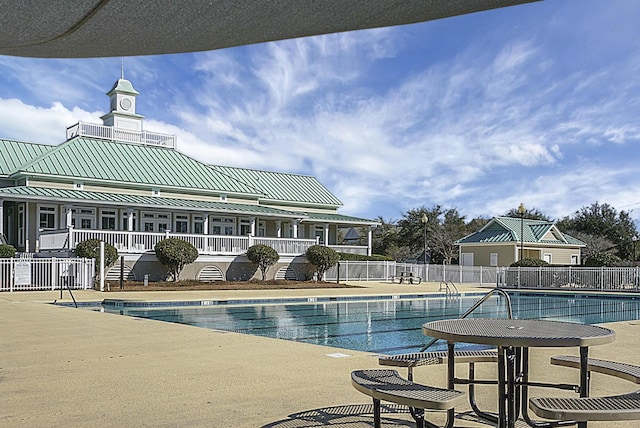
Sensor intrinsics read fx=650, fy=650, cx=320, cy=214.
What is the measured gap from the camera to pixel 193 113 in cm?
3622

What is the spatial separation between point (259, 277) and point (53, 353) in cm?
2440

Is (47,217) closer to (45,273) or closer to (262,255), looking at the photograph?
(45,273)

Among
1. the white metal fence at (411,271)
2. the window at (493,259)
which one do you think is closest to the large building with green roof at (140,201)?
the white metal fence at (411,271)

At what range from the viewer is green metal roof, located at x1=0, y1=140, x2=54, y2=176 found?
35.0 meters

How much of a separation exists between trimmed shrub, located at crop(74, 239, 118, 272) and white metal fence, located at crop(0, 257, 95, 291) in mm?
633

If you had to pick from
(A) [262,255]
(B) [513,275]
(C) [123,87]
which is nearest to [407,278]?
(B) [513,275]

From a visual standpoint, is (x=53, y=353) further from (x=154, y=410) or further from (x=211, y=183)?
(x=211, y=183)

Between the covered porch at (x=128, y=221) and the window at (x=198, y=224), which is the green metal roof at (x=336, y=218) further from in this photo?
the window at (x=198, y=224)

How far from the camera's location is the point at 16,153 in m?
36.7

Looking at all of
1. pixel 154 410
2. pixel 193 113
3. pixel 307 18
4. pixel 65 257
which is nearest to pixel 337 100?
pixel 193 113

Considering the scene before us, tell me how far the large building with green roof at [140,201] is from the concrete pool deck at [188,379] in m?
19.1

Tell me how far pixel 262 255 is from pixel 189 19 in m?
30.1

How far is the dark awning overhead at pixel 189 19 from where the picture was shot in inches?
83.4

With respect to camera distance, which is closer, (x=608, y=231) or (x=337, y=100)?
(x=337, y=100)
